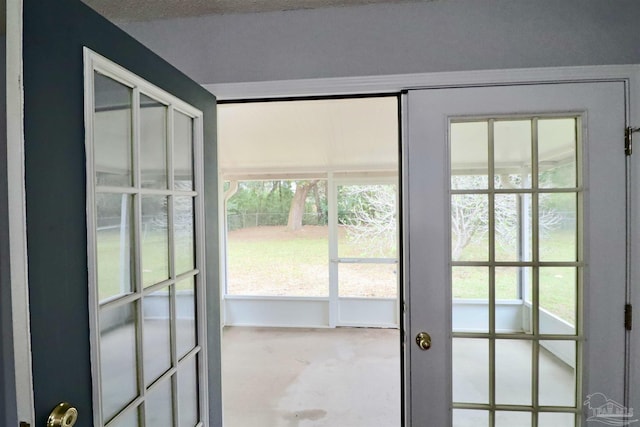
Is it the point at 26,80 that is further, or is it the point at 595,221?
the point at 595,221

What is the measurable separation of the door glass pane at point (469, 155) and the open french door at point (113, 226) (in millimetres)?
1098

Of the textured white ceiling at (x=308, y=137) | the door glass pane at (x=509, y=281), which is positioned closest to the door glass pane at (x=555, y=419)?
the door glass pane at (x=509, y=281)

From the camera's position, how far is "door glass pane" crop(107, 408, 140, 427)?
0.93 meters

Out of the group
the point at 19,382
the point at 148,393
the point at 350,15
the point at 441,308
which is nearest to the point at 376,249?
the point at 441,308

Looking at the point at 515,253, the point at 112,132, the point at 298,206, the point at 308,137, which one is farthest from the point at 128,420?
the point at 298,206

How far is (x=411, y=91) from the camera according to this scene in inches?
56.3

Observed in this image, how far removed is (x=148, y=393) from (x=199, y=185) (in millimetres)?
778

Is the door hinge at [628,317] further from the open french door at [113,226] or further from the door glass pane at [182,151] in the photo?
the door glass pane at [182,151]

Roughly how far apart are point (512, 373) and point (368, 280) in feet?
10.3

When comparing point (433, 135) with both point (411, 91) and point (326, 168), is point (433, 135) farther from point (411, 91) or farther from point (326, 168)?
point (326, 168)

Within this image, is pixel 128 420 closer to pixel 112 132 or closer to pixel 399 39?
pixel 112 132

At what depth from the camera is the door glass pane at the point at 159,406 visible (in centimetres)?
106

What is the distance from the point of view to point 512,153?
4.58 feet

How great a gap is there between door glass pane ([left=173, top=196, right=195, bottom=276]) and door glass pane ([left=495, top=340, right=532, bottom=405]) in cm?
136
